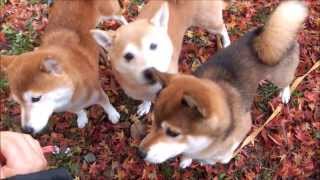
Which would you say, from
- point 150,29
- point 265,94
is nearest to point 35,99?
point 150,29

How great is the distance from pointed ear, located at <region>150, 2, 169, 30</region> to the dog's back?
16.3 inches

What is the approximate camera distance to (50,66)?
2.86 metres

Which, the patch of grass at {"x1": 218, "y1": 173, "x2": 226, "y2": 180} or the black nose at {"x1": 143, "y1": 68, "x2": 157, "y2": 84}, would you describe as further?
the patch of grass at {"x1": 218, "y1": 173, "x2": 226, "y2": 180}

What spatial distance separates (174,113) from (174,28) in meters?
1.11

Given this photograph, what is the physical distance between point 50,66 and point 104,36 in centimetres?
42

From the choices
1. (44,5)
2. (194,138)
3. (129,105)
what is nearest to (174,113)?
(194,138)

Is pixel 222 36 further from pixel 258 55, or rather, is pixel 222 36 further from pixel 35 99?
pixel 35 99

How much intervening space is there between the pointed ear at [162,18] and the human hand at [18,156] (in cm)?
134

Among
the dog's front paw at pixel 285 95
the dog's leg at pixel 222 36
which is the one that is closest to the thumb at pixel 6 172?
the dog's leg at pixel 222 36

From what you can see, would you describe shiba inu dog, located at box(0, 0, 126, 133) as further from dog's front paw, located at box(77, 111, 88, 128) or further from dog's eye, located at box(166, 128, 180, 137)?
dog's eye, located at box(166, 128, 180, 137)

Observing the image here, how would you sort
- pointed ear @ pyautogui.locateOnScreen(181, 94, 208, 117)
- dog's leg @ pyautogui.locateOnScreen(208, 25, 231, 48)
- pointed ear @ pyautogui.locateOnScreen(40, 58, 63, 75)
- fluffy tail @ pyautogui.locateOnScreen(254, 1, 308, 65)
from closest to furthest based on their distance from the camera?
1. pointed ear @ pyautogui.locateOnScreen(181, 94, 208, 117)
2. pointed ear @ pyautogui.locateOnScreen(40, 58, 63, 75)
3. fluffy tail @ pyautogui.locateOnScreen(254, 1, 308, 65)
4. dog's leg @ pyautogui.locateOnScreen(208, 25, 231, 48)

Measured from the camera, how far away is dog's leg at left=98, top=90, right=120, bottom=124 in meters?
3.56

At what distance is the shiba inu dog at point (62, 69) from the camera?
9.35ft

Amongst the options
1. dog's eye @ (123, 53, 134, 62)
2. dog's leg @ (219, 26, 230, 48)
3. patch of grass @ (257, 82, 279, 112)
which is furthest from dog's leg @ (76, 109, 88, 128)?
patch of grass @ (257, 82, 279, 112)
